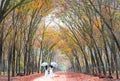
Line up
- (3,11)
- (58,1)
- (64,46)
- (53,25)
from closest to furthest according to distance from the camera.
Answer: (3,11) < (58,1) < (53,25) < (64,46)

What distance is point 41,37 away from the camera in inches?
2281

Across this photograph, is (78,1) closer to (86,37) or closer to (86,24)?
Answer: (86,24)

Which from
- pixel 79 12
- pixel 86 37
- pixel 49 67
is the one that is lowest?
pixel 49 67

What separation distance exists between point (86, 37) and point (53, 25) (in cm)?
2140

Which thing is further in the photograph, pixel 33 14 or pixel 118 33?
pixel 118 33

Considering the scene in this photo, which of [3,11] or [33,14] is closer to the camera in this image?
[3,11]

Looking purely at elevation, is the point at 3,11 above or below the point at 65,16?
below

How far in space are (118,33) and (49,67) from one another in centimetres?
1779

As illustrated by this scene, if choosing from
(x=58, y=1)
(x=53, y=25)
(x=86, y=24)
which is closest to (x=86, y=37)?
(x=86, y=24)

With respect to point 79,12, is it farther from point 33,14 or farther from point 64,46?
point 64,46

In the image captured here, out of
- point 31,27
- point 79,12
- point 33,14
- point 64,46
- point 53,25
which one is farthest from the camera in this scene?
point 64,46

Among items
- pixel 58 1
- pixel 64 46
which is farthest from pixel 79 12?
pixel 64 46

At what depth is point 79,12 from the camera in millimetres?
32188

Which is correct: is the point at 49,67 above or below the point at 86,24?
below
